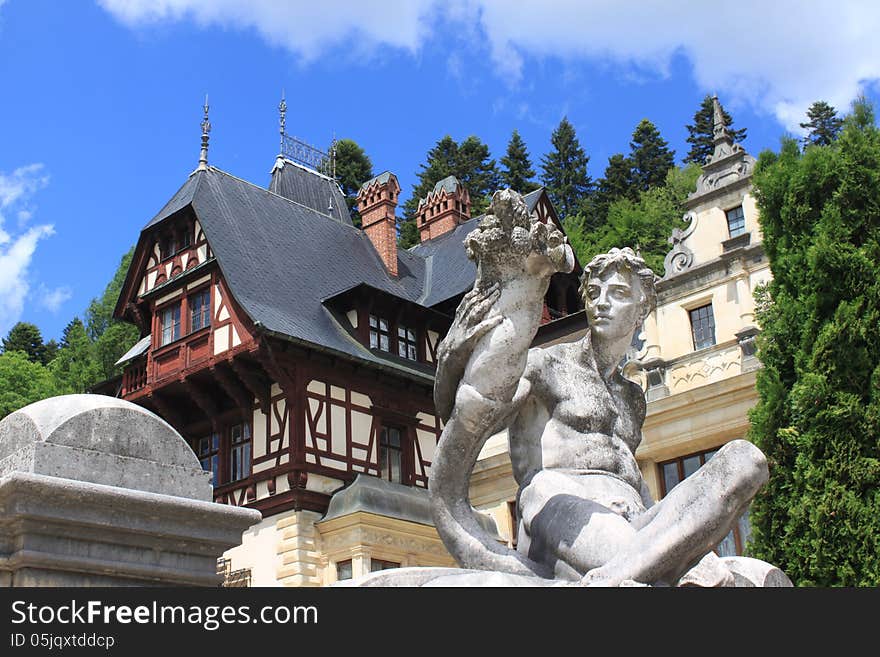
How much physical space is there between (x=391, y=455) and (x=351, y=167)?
23.9 m

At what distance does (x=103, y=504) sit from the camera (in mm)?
4223

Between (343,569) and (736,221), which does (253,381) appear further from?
(736,221)

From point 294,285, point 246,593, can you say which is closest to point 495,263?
point 246,593

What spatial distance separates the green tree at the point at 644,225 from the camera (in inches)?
1337

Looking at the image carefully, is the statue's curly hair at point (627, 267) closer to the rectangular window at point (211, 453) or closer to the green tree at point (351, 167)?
the rectangular window at point (211, 453)

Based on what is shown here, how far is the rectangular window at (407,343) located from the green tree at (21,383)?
13053 mm

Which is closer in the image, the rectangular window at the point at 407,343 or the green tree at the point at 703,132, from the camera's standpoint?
the rectangular window at the point at 407,343

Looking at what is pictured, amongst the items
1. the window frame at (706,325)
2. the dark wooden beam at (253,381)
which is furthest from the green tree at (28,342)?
the window frame at (706,325)

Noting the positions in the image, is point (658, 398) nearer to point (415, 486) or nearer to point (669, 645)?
point (415, 486)

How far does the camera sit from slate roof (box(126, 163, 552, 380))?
79.0 ft

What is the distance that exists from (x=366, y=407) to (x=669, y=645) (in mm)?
21522

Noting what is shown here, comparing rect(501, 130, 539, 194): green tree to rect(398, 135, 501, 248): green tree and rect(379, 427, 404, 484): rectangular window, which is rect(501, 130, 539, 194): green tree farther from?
rect(379, 427, 404, 484): rectangular window

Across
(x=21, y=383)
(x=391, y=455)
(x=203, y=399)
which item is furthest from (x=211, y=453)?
(x=21, y=383)

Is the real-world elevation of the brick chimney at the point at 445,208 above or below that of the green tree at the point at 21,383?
above
